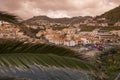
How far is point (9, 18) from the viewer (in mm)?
3244

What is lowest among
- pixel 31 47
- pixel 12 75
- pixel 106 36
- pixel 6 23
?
pixel 106 36

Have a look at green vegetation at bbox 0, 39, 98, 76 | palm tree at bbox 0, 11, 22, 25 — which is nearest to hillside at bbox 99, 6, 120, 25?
green vegetation at bbox 0, 39, 98, 76

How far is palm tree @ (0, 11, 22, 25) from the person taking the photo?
10.5 feet

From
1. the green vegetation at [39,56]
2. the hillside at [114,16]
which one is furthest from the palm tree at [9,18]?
the hillside at [114,16]

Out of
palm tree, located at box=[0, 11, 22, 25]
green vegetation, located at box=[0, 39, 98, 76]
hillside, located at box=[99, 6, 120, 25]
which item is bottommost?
hillside, located at box=[99, 6, 120, 25]

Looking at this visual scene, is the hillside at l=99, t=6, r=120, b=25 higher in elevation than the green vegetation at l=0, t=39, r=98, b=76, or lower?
lower

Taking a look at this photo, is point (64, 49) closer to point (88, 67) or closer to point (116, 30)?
point (88, 67)

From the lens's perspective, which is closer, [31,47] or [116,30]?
[31,47]

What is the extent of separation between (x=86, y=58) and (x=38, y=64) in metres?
0.50

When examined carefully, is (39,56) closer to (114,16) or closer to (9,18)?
(9,18)

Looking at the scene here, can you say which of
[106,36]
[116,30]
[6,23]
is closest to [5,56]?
[6,23]

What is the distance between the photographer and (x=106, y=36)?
15562cm

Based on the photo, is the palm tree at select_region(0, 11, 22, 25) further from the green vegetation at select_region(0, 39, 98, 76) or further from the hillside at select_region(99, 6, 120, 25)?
the hillside at select_region(99, 6, 120, 25)

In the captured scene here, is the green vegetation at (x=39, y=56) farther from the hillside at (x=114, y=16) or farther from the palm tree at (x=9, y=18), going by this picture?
the hillside at (x=114, y=16)
